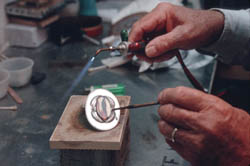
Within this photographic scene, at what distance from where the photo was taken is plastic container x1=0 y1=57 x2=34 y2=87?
1.29m

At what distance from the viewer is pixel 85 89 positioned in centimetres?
134

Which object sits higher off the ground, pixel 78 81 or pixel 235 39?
pixel 235 39

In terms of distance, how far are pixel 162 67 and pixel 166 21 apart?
1.34 feet

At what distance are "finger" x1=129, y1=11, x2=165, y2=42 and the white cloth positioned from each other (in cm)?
27

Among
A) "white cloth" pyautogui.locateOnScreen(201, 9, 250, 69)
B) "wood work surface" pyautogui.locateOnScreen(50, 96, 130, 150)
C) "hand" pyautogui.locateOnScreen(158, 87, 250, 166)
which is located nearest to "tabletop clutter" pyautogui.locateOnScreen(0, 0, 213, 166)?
"wood work surface" pyautogui.locateOnScreen(50, 96, 130, 150)

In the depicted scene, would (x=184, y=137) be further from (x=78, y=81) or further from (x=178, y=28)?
(x=78, y=81)

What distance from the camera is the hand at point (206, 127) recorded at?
0.74 meters

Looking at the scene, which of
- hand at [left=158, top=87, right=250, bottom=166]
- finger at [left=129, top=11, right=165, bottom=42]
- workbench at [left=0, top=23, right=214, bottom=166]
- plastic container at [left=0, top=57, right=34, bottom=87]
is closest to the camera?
hand at [left=158, top=87, right=250, bottom=166]

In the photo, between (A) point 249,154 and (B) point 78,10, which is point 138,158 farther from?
(B) point 78,10

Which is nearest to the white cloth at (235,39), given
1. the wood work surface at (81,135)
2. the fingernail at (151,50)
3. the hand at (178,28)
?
the hand at (178,28)

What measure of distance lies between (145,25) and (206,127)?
574 millimetres

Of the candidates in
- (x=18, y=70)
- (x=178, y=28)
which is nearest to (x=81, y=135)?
(x=178, y=28)

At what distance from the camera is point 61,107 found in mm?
1219

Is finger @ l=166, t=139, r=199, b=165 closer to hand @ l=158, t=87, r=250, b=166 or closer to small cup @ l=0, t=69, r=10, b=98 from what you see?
hand @ l=158, t=87, r=250, b=166
